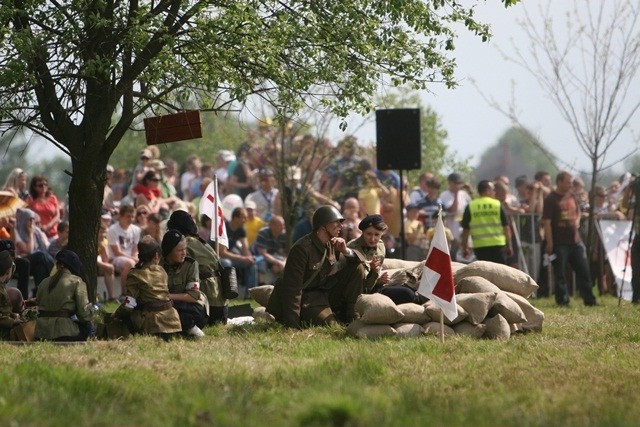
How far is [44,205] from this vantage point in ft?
78.6

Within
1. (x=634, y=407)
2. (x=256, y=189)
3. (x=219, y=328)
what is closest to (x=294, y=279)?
(x=219, y=328)

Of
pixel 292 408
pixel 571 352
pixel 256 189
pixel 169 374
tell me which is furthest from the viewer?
pixel 256 189

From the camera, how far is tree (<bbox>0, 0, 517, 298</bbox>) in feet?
53.4

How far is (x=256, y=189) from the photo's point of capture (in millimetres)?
30484

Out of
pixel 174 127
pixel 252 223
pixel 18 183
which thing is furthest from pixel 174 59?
pixel 252 223

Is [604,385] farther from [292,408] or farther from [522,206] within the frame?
[522,206]

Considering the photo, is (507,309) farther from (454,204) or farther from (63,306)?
(454,204)

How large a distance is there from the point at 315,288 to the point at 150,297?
232cm

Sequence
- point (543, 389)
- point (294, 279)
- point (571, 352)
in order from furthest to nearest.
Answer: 1. point (294, 279)
2. point (571, 352)
3. point (543, 389)

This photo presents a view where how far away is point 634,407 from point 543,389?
1.14m

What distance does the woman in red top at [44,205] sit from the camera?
23688 mm

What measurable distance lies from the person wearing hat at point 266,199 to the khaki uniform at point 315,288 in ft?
39.5

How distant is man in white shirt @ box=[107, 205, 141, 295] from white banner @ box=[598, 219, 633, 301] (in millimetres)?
8275

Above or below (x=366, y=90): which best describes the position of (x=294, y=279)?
below
